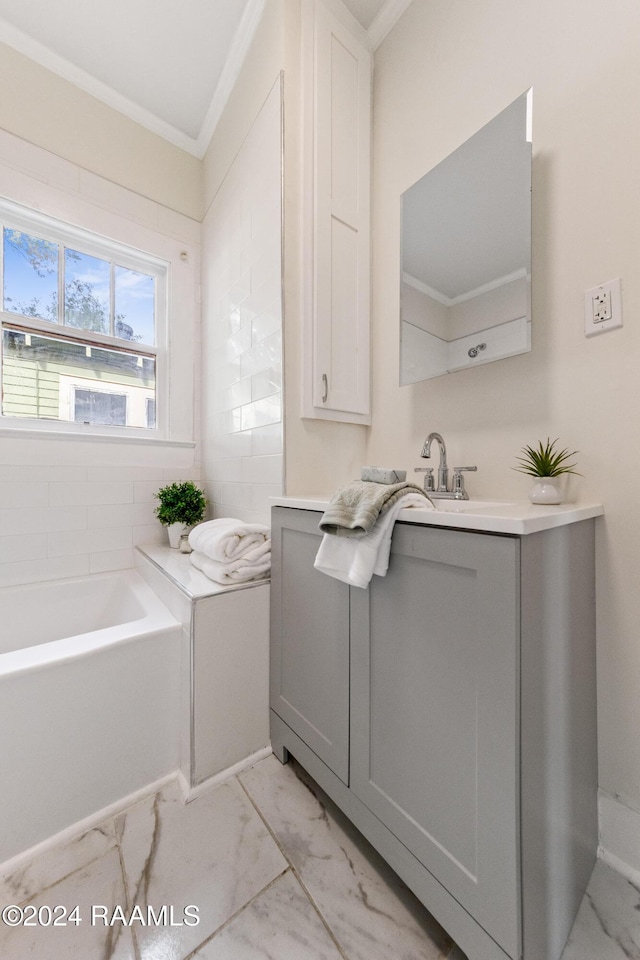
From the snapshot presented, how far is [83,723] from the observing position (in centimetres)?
105

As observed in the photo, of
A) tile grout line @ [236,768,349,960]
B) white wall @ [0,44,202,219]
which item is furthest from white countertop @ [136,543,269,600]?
white wall @ [0,44,202,219]

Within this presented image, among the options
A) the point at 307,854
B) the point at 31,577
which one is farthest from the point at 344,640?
the point at 31,577

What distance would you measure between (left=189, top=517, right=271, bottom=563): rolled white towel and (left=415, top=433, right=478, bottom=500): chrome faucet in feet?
1.99

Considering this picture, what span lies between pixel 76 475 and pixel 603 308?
2129mm

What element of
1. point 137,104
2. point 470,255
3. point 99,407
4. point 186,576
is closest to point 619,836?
point 186,576

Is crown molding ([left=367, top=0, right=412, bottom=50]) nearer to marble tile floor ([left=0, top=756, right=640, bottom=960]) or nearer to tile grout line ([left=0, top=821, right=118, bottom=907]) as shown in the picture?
marble tile floor ([left=0, top=756, right=640, bottom=960])

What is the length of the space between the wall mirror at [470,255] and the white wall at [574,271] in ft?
0.17

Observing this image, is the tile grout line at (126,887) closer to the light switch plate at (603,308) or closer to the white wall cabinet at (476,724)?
the white wall cabinet at (476,724)

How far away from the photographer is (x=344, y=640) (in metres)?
0.99

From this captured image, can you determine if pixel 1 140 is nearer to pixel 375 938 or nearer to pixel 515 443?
pixel 515 443

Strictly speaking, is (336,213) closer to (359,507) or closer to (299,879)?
(359,507)

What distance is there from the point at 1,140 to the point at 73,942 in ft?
9.03

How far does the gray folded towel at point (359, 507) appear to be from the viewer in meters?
0.82

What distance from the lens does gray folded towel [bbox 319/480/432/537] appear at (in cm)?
82
